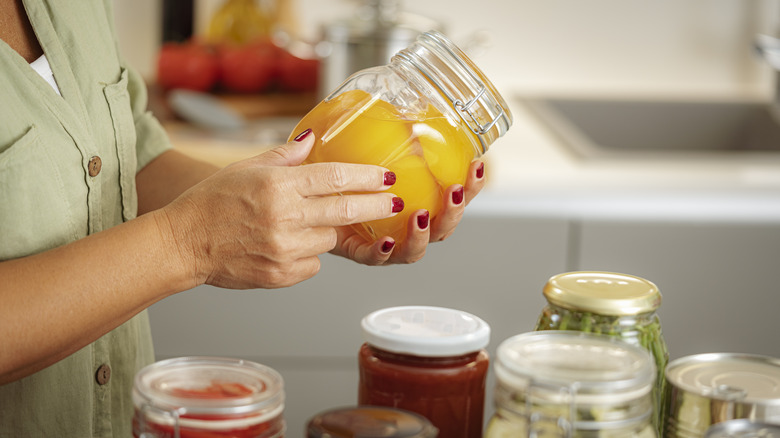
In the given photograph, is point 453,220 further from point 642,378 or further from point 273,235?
point 642,378

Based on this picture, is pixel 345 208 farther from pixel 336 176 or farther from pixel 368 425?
pixel 368 425

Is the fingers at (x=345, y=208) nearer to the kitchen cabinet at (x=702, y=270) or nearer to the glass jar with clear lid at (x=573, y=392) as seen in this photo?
the glass jar with clear lid at (x=573, y=392)

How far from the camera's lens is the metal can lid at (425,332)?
2.09 ft

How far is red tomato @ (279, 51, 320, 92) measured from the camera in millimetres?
2188

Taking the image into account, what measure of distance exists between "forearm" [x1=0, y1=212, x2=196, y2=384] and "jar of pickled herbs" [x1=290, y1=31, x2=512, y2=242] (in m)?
0.16

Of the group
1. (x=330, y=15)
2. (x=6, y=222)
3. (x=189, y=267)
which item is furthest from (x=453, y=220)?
(x=330, y=15)

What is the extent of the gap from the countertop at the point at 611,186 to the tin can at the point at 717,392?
3.45 feet

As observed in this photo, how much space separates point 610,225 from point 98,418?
111 cm

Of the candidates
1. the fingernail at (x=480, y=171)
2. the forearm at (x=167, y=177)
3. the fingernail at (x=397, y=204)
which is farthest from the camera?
the forearm at (x=167, y=177)

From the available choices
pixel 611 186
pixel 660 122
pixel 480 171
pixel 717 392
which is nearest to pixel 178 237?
pixel 480 171

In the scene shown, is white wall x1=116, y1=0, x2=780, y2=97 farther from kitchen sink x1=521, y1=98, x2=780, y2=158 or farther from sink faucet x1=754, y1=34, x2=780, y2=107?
sink faucet x1=754, y1=34, x2=780, y2=107

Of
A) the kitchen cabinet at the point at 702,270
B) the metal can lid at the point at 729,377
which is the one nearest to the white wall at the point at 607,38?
the kitchen cabinet at the point at 702,270

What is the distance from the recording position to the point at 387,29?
1.95 metres

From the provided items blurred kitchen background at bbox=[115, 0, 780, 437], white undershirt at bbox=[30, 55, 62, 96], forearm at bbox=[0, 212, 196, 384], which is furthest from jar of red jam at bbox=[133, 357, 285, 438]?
blurred kitchen background at bbox=[115, 0, 780, 437]
